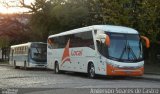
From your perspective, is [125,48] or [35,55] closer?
[125,48]

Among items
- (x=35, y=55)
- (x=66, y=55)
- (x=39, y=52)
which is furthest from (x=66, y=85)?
(x=39, y=52)

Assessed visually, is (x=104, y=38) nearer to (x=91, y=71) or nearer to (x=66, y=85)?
(x=91, y=71)

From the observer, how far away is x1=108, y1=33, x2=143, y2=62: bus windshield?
27047mm

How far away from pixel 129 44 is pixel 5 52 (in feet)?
229

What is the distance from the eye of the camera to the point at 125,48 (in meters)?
27.4

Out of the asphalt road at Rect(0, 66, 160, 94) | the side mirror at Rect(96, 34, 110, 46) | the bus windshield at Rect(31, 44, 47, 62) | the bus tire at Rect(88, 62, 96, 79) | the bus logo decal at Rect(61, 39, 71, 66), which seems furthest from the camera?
the bus windshield at Rect(31, 44, 47, 62)

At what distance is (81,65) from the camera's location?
30.9 metres

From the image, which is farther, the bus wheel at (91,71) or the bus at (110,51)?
the bus wheel at (91,71)

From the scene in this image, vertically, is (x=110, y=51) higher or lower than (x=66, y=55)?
higher

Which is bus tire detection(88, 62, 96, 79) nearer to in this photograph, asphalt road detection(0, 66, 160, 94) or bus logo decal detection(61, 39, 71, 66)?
asphalt road detection(0, 66, 160, 94)

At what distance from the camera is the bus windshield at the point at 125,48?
88.7 feet

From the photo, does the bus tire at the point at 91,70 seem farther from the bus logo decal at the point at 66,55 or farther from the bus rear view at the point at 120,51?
the bus logo decal at the point at 66,55

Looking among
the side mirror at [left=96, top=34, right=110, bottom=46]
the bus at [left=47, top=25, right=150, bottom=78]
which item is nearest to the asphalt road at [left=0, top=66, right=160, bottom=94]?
the bus at [left=47, top=25, right=150, bottom=78]

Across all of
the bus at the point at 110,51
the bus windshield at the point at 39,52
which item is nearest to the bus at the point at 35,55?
the bus windshield at the point at 39,52
